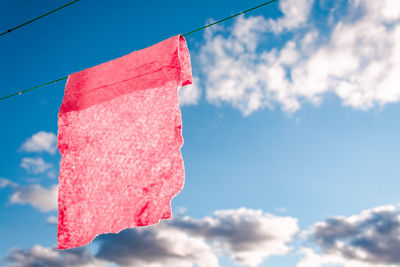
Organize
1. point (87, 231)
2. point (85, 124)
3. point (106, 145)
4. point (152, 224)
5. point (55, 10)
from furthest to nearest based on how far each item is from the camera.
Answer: point (55, 10) < point (85, 124) < point (106, 145) < point (87, 231) < point (152, 224)

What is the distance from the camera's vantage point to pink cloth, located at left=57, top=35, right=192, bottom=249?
116 inches

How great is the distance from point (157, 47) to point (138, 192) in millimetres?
1503

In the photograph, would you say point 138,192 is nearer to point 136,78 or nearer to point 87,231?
point 87,231

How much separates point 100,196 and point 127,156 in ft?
1.39

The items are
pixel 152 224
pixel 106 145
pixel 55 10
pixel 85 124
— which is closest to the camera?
pixel 152 224

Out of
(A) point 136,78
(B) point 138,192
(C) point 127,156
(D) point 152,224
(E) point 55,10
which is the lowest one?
(D) point 152,224

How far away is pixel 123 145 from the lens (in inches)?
127

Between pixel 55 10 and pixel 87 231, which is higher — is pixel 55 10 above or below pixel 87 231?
above

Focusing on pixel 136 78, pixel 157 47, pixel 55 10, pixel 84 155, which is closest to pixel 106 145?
pixel 84 155

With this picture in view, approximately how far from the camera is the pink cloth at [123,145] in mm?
2957

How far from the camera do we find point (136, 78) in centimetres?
355

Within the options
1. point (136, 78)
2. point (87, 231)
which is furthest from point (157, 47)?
point (87, 231)

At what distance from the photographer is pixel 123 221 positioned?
9.71 ft

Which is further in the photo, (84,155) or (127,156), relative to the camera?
(84,155)
